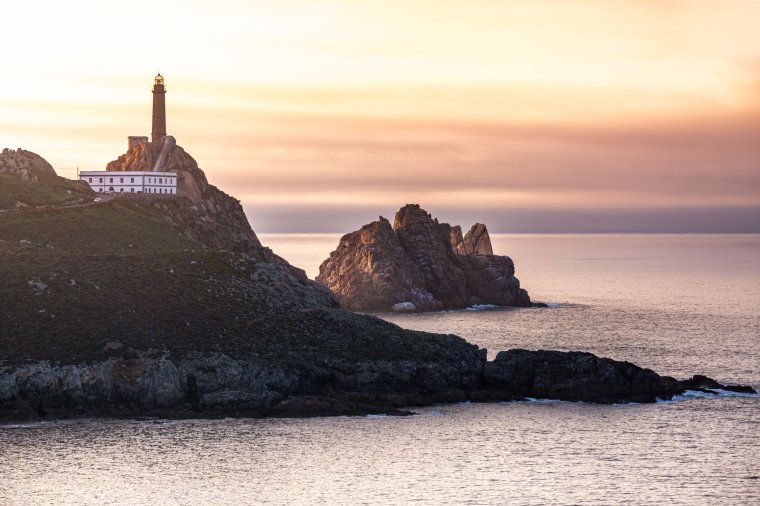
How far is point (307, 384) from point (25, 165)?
9739cm

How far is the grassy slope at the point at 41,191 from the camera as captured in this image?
168750 mm

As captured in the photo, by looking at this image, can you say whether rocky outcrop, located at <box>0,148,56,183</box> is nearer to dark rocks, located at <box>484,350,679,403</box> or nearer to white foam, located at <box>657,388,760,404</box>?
dark rocks, located at <box>484,350,679,403</box>

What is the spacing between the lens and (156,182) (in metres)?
Result: 194

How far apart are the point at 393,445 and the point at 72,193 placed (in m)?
103

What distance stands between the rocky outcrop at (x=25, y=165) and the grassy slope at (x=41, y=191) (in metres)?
1.86

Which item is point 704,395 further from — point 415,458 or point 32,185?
point 32,185

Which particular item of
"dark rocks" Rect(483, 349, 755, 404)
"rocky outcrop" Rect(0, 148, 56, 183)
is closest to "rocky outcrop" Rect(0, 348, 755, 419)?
"dark rocks" Rect(483, 349, 755, 404)

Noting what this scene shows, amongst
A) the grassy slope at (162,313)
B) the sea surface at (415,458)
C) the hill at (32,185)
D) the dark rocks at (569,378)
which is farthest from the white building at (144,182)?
the sea surface at (415,458)

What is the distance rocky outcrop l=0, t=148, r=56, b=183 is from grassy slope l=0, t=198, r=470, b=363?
42963 mm

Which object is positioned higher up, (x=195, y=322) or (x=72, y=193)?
(x=72, y=193)

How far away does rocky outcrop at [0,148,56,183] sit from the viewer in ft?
612

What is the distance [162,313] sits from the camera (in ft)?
407

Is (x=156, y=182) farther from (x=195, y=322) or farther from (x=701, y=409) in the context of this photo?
(x=701, y=409)

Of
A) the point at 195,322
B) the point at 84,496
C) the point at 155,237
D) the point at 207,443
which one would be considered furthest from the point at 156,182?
the point at 84,496
